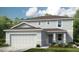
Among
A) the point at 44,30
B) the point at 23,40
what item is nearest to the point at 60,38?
the point at 44,30

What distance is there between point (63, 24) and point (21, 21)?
130cm

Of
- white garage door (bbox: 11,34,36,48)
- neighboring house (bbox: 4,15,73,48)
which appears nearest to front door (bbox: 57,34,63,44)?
neighboring house (bbox: 4,15,73,48)

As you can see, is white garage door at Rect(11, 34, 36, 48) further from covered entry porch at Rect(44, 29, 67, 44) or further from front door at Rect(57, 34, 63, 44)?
front door at Rect(57, 34, 63, 44)

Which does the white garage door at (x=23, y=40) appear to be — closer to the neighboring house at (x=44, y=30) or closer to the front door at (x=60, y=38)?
the neighboring house at (x=44, y=30)

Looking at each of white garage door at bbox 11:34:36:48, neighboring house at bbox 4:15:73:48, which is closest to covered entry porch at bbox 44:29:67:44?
neighboring house at bbox 4:15:73:48

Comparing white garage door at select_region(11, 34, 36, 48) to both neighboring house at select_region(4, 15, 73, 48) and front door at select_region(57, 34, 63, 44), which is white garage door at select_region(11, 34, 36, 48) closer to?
neighboring house at select_region(4, 15, 73, 48)

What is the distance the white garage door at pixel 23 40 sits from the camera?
361 inches

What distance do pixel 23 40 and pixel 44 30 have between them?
0.73 m

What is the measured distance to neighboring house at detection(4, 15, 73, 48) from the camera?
9.09 meters

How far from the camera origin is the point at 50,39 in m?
9.12

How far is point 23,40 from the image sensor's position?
9.24m
